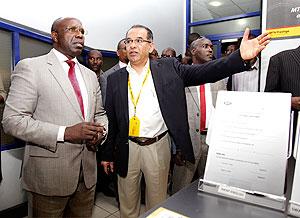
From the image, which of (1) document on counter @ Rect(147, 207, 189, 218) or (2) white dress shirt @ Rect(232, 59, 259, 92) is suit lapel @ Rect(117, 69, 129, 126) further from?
(2) white dress shirt @ Rect(232, 59, 259, 92)

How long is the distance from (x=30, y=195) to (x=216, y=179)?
1.20 m

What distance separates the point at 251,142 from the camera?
0.81m

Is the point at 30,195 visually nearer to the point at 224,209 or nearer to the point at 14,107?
the point at 14,107

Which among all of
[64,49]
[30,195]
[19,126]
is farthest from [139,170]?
[64,49]

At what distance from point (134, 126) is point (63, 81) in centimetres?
54

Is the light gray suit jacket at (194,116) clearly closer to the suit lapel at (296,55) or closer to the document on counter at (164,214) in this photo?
the suit lapel at (296,55)

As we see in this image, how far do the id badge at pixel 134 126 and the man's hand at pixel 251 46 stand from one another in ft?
2.63

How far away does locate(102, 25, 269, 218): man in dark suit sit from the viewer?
5.56 feet

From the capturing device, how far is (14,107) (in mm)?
1348

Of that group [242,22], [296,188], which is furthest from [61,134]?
[242,22]

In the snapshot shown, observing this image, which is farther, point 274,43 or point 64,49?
point 274,43

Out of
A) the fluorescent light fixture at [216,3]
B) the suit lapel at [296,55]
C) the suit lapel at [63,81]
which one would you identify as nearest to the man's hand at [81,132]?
the suit lapel at [63,81]

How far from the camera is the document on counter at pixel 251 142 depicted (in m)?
0.78

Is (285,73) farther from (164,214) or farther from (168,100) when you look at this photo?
(164,214)
